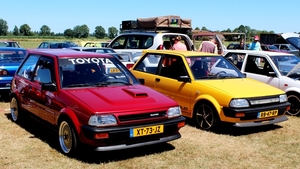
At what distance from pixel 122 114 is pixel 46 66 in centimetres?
189

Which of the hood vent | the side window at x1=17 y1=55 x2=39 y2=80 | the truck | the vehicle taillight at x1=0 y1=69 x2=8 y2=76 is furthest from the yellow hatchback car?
the truck

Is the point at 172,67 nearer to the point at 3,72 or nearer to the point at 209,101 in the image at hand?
the point at 209,101

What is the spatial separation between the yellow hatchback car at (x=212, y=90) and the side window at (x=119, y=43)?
477 cm

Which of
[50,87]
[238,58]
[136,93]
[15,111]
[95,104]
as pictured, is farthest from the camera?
[238,58]

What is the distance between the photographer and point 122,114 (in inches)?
182

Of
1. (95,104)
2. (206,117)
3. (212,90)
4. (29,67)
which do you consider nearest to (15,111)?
(29,67)

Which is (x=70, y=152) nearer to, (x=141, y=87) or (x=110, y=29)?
(x=141, y=87)

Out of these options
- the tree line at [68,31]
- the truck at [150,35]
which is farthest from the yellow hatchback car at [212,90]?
the tree line at [68,31]

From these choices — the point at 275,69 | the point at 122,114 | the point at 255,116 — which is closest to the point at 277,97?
the point at 255,116

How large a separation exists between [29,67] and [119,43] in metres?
6.95

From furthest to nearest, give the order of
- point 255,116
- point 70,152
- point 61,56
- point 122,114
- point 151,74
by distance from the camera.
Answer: point 151,74 → point 255,116 → point 61,56 → point 70,152 → point 122,114

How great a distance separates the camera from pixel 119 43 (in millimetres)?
13250

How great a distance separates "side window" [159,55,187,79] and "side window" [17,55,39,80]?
104 inches

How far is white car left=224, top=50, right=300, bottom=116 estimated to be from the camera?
8.18 metres
